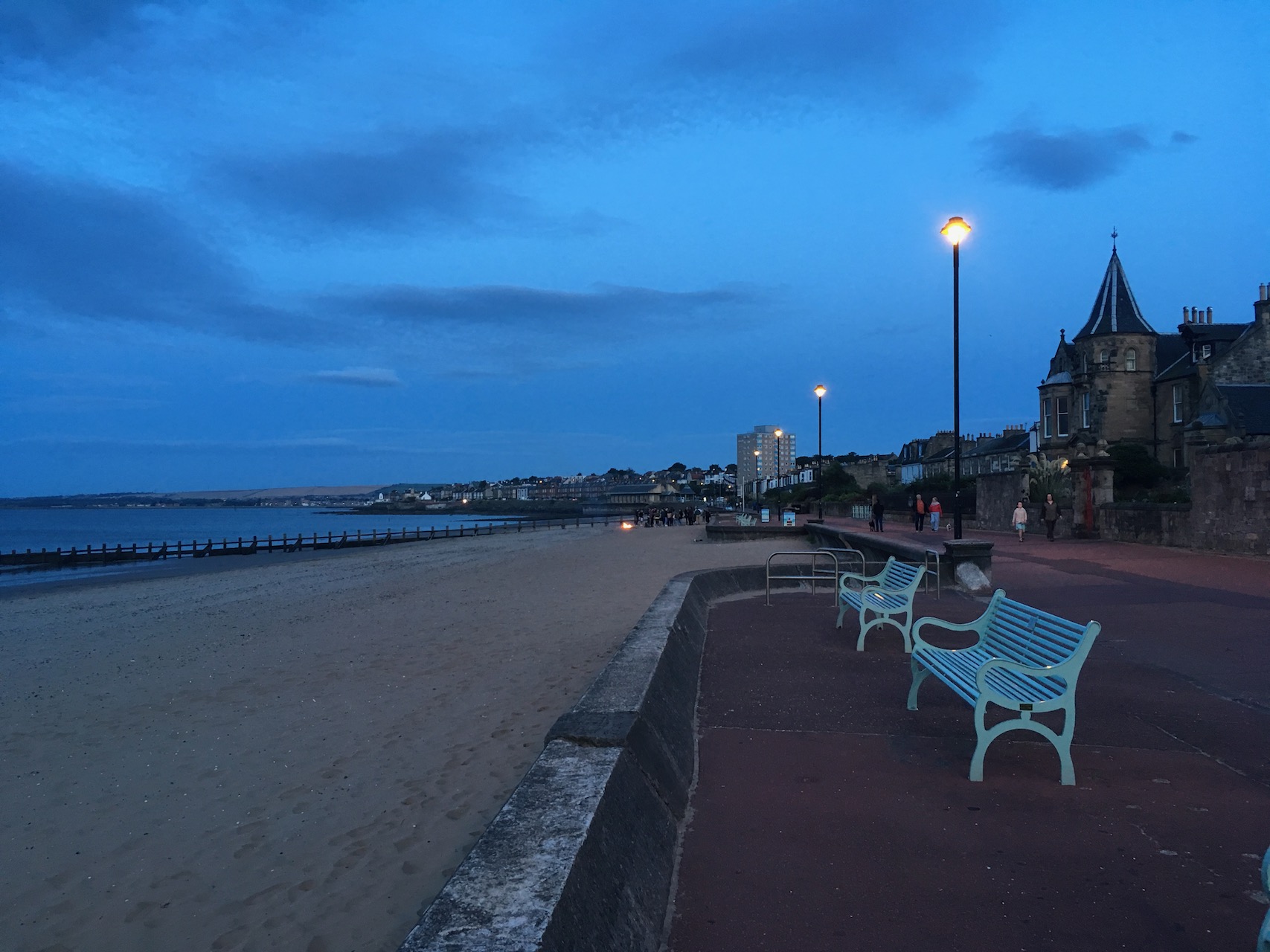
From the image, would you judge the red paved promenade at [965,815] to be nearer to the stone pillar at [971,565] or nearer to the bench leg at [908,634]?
the bench leg at [908,634]

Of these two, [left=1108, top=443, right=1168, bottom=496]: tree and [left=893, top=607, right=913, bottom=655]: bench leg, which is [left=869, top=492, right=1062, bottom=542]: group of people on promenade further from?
[left=893, top=607, right=913, bottom=655]: bench leg

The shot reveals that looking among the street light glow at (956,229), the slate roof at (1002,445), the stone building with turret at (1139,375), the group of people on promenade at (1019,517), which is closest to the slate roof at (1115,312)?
the stone building with turret at (1139,375)

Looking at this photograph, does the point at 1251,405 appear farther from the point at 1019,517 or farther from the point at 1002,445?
the point at 1002,445

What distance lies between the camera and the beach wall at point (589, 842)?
90.1 inches

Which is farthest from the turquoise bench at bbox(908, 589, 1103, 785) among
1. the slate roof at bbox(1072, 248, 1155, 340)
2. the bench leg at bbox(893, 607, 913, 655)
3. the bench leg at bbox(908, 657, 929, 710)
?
the slate roof at bbox(1072, 248, 1155, 340)

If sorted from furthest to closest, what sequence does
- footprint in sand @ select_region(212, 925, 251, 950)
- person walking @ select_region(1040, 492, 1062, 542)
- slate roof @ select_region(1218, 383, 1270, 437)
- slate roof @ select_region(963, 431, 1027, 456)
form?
slate roof @ select_region(963, 431, 1027, 456) < slate roof @ select_region(1218, 383, 1270, 437) < person walking @ select_region(1040, 492, 1062, 542) < footprint in sand @ select_region(212, 925, 251, 950)

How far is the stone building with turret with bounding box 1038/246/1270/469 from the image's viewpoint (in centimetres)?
3509

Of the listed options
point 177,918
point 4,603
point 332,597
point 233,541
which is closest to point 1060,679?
point 177,918

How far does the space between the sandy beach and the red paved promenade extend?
1.62 meters

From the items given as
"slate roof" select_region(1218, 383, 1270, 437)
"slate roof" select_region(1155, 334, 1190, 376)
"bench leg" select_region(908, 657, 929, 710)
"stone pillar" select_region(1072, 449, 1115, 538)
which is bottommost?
"bench leg" select_region(908, 657, 929, 710)

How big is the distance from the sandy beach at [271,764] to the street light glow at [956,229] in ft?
27.0

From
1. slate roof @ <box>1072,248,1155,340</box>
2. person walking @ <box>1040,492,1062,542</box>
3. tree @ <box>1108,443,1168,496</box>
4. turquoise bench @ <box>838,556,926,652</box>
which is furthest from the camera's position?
slate roof @ <box>1072,248,1155,340</box>

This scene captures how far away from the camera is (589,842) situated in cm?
284

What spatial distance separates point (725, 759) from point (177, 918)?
9.85 feet
